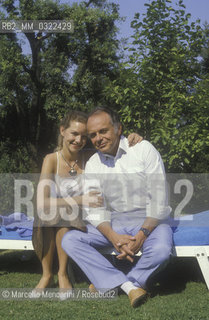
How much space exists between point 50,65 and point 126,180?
9682 millimetres

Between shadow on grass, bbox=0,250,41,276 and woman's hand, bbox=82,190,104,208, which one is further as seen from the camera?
shadow on grass, bbox=0,250,41,276

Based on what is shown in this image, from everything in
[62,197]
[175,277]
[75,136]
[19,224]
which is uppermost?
[75,136]

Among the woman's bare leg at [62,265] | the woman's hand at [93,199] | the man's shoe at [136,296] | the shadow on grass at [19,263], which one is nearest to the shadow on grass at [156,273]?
the shadow on grass at [19,263]

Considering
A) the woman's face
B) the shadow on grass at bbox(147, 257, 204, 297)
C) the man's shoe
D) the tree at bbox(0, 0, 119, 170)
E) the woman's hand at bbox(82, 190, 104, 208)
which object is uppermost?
the tree at bbox(0, 0, 119, 170)

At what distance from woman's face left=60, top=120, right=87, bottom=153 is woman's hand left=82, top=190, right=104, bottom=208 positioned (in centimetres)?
46

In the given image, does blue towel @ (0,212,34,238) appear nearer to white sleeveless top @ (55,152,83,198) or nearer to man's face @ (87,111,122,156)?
white sleeveless top @ (55,152,83,198)

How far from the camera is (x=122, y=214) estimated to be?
3.72 meters

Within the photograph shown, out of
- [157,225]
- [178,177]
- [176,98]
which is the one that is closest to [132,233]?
[157,225]

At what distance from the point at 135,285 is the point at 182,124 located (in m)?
2.70

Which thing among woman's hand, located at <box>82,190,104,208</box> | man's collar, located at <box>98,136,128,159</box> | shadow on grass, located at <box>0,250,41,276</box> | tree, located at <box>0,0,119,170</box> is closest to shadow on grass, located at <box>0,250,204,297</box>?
shadow on grass, located at <box>0,250,41,276</box>

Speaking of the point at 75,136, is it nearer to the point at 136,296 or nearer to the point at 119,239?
the point at 119,239

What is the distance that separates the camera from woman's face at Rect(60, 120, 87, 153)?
12.5ft

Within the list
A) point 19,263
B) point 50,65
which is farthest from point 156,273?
point 50,65

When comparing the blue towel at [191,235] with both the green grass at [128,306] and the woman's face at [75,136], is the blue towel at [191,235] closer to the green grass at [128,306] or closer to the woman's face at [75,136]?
the green grass at [128,306]
